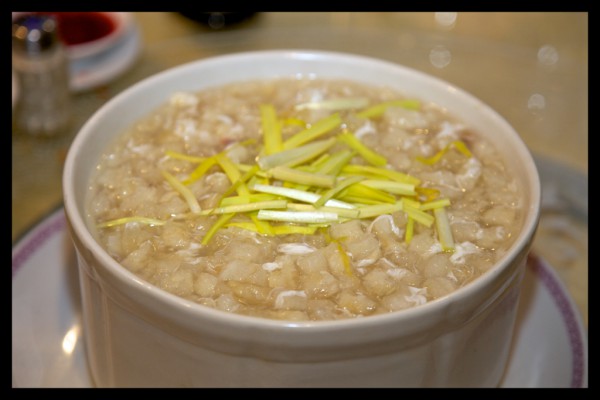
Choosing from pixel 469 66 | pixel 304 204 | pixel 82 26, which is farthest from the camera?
pixel 82 26

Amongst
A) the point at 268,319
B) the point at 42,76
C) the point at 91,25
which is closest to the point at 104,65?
the point at 42,76

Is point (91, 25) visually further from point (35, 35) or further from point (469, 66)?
point (469, 66)

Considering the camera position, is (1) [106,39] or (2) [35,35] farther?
(1) [106,39]

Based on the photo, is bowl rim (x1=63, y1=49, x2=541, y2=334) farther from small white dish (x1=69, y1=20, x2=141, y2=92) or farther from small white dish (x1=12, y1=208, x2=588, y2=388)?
small white dish (x1=69, y1=20, x2=141, y2=92)

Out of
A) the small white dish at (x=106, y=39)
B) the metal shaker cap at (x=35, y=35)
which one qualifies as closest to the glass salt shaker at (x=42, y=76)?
the metal shaker cap at (x=35, y=35)

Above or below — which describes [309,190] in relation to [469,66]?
above

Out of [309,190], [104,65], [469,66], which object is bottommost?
[104,65]

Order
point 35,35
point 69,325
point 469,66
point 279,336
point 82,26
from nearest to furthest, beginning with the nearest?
point 279,336 < point 69,325 < point 35,35 < point 469,66 < point 82,26

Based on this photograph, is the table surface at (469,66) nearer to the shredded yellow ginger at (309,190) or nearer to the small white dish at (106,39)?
the small white dish at (106,39)
